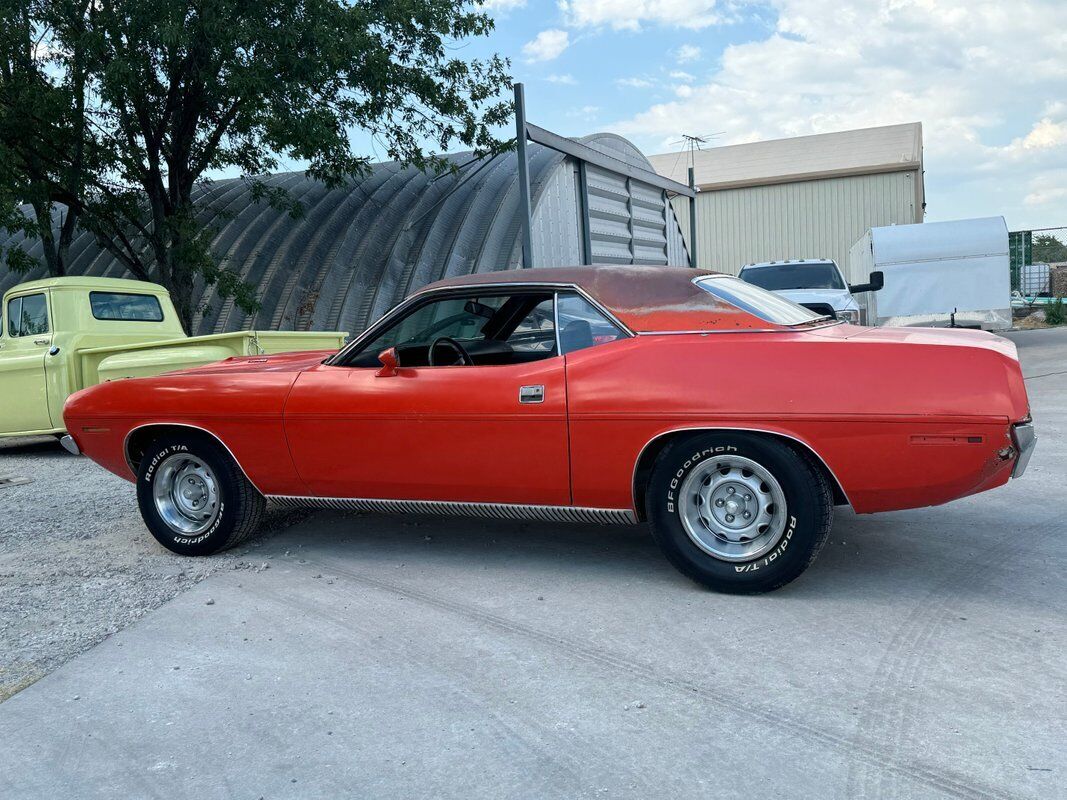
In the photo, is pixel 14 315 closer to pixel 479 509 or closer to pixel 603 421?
pixel 479 509

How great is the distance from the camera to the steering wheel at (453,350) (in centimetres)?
468

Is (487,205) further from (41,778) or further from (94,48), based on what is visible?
(41,778)

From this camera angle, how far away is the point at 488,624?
3.81 m

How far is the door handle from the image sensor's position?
4211 mm

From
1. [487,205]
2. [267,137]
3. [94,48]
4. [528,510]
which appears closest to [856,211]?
Result: [487,205]

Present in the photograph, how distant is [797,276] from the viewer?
45.9ft

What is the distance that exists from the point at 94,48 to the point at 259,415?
33.3 feet

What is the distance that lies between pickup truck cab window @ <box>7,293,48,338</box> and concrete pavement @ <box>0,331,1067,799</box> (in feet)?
21.3

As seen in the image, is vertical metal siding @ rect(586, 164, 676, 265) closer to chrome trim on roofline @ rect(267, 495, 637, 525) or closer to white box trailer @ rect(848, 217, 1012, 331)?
white box trailer @ rect(848, 217, 1012, 331)

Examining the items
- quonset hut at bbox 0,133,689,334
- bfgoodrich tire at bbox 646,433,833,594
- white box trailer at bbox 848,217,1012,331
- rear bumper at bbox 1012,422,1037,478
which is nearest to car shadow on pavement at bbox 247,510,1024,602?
bfgoodrich tire at bbox 646,433,833,594

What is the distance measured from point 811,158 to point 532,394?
32426mm

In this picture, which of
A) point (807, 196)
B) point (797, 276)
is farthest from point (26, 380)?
point (807, 196)

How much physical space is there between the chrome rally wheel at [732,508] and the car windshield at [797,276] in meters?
10.3

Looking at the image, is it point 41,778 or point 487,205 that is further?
point 487,205
